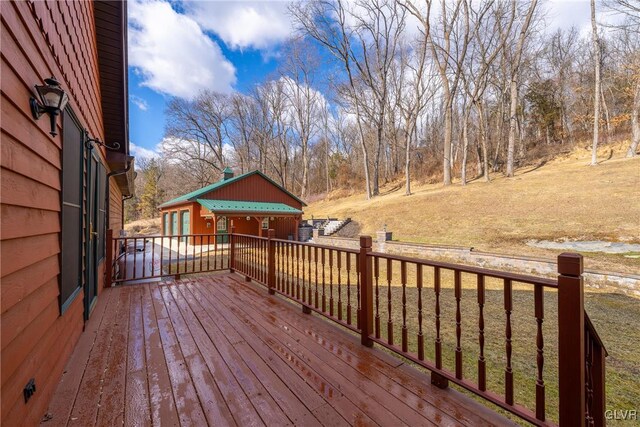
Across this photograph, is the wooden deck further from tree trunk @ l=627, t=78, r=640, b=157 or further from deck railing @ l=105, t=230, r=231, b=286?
tree trunk @ l=627, t=78, r=640, b=157

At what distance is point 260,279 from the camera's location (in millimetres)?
4578

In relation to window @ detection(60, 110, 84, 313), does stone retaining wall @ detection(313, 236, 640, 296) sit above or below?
below

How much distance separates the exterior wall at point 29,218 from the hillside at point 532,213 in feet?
32.8

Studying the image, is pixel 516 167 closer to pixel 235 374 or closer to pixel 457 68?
pixel 457 68

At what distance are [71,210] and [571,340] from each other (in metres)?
3.70

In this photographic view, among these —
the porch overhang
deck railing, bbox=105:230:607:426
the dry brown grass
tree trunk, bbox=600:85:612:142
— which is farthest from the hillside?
the dry brown grass

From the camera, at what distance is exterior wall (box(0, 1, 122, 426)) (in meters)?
1.26

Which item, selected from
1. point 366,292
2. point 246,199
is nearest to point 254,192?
point 246,199

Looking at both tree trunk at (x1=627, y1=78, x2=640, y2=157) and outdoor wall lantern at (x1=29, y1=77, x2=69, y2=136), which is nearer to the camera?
outdoor wall lantern at (x1=29, y1=77, x2=69, y2=136)

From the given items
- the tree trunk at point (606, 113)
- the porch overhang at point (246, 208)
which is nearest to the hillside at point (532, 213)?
the tree trunk at point (606, 113)

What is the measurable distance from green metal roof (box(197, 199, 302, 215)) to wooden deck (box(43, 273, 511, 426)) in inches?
391

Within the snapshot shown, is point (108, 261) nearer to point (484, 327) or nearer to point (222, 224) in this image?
point (484, 327)

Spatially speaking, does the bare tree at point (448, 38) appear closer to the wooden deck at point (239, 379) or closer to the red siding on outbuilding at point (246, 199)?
the red siding on outbuilding at point (246, 199)

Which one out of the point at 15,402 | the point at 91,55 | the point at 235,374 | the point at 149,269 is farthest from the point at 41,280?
the point at 149,269
